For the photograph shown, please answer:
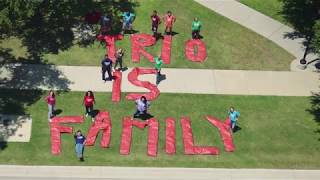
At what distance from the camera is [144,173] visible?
84.4 ft

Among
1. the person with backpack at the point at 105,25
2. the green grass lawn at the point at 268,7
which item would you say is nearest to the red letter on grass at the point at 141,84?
the person with backpack at the point at 105,25

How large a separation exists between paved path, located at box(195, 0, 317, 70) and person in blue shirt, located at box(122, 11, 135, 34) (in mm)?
6127

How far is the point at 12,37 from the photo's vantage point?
34344 mm

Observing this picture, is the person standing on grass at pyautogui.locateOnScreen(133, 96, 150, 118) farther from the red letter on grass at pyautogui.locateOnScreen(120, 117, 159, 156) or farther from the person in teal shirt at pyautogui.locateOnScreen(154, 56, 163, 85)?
the person in teal shirt at pyautogui.locateOnScreen(154, 56, 163, 85)

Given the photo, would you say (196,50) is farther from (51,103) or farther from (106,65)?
(51,103)

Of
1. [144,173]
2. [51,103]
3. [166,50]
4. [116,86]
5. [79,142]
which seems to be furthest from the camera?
[166,50]

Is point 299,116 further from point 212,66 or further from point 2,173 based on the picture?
point 2,173

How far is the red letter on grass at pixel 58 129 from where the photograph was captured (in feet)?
87.9

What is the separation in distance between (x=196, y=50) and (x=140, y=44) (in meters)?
3.30

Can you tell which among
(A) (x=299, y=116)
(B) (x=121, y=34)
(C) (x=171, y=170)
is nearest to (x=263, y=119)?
(A) (x=299, y=116)

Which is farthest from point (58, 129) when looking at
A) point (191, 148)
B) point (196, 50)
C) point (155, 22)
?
point (196, 50)

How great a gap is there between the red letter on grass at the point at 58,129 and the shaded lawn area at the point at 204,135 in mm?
231

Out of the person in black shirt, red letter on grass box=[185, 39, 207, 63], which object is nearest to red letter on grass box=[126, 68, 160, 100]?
the person in black shirt

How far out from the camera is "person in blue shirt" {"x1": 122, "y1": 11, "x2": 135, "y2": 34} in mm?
34781
